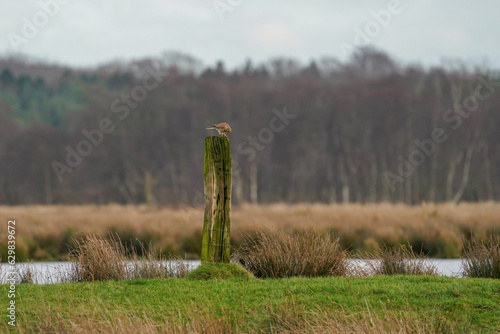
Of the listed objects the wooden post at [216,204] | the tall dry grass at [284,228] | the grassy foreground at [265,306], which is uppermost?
the wooden post at [216,204]

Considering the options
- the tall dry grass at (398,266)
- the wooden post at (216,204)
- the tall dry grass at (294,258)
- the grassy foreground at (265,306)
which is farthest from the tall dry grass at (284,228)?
the grassy foreground at (265,306)

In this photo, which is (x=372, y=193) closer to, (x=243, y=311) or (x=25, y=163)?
(x=25, y=163)

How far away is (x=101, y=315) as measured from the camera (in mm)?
6672

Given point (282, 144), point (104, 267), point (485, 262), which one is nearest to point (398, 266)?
point (485, 262)

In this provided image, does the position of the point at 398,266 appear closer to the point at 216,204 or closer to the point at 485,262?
the point at 485,262

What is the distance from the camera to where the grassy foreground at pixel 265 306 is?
240 inches

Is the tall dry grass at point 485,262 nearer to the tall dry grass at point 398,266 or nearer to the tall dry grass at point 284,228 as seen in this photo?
the tall dry grass at point 398,266

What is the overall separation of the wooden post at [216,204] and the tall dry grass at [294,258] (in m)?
0.48

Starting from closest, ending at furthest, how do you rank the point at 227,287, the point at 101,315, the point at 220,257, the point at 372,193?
the point at 101,315 < the point at 227,287 < the point at 220,257 < the point at 372,193

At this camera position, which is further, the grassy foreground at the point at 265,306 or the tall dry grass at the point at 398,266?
the tall dry grass at the point at 398,266

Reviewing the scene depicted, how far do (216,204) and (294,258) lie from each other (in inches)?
50.1

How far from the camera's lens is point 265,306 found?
6.90 metres

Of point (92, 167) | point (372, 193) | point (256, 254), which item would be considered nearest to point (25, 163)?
point (92, 167)

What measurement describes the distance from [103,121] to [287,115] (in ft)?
42.0
